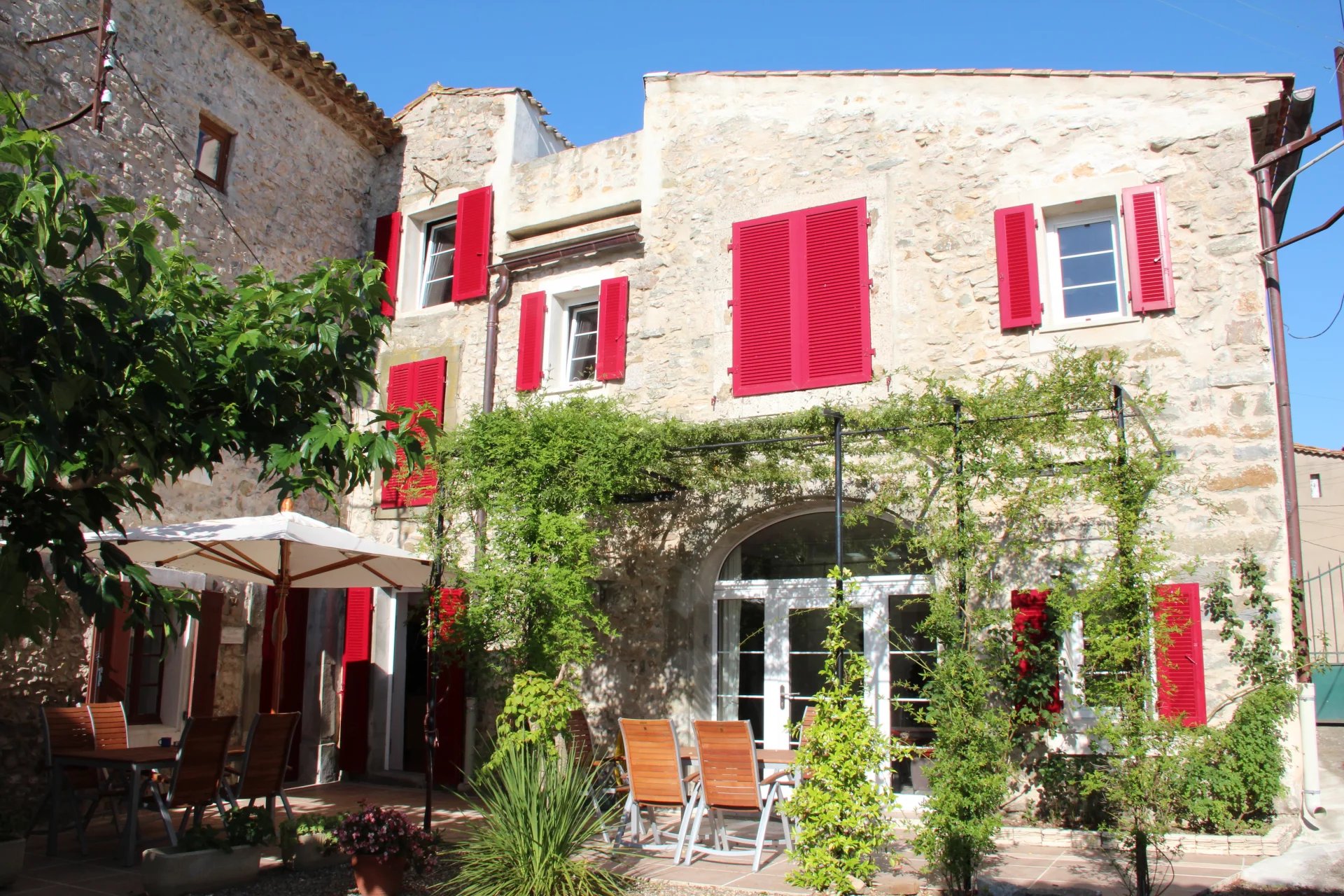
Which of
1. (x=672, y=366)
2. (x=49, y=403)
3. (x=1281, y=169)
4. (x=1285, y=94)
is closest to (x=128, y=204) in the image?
(x=49, y=403)

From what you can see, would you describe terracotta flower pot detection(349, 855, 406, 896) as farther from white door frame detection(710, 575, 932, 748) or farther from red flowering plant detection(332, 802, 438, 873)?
white door frame detection(710, 575, 932, 748)

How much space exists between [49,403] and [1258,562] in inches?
256

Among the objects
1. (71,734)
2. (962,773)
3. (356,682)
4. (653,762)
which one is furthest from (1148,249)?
(71,734)

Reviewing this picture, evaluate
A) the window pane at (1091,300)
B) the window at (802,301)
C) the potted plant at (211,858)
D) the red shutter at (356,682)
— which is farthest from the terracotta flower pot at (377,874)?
the window pane at (1091,300)

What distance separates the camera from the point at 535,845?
4820 millimetres

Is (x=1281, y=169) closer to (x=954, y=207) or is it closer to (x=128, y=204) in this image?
(x=954, y=207)

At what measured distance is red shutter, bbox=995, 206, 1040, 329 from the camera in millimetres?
7379

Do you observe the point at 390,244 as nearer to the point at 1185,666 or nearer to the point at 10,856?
the point at 10,856

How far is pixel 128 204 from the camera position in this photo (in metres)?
3.79

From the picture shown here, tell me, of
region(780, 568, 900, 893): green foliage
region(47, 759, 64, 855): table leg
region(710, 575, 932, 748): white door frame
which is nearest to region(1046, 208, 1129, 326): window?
region(710, 575, 932, 748): white door frame

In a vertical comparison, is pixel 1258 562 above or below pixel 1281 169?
below

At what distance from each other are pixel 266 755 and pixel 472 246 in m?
5.60

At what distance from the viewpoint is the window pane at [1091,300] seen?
24.1ft

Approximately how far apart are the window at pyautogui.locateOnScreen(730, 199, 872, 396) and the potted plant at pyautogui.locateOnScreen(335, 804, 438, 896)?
14.5 ft
